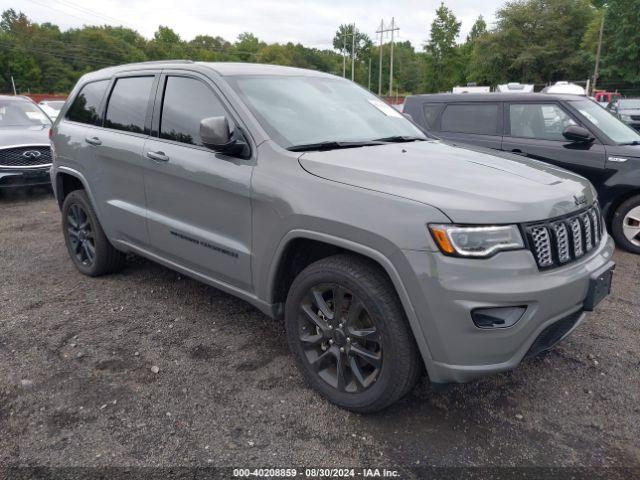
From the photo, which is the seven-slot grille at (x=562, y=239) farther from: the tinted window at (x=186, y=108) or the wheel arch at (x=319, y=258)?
the tinted window at (x=186, y=108)

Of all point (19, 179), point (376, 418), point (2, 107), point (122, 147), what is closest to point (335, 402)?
point (376, 418)

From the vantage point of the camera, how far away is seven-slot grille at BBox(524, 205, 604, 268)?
2426 millimetres

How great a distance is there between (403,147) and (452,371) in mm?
1500

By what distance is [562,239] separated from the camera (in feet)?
8.35

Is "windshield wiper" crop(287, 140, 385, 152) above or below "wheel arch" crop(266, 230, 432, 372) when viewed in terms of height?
above

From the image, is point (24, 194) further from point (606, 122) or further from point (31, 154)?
point (606, 122)

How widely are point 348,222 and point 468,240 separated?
1.87 feet

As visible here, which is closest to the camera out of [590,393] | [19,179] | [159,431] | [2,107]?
[159,431]

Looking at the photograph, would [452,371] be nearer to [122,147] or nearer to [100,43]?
[122,147]

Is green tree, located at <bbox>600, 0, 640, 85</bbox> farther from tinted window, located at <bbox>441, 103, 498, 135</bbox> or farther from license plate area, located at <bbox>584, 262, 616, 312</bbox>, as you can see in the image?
license plate area, located at <bbox>584, 262, 616, 312</bbox>

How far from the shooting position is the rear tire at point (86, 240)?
180 inches

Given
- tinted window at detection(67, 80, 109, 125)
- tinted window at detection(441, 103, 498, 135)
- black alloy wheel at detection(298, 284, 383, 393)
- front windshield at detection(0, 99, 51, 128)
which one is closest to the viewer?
black alloy wheel at detection(298, 284, 383, 393)

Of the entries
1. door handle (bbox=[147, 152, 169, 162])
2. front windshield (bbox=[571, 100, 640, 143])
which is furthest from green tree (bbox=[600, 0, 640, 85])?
door handle (bbox=[147, 152, 169, 162])

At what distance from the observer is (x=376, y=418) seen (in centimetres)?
281
